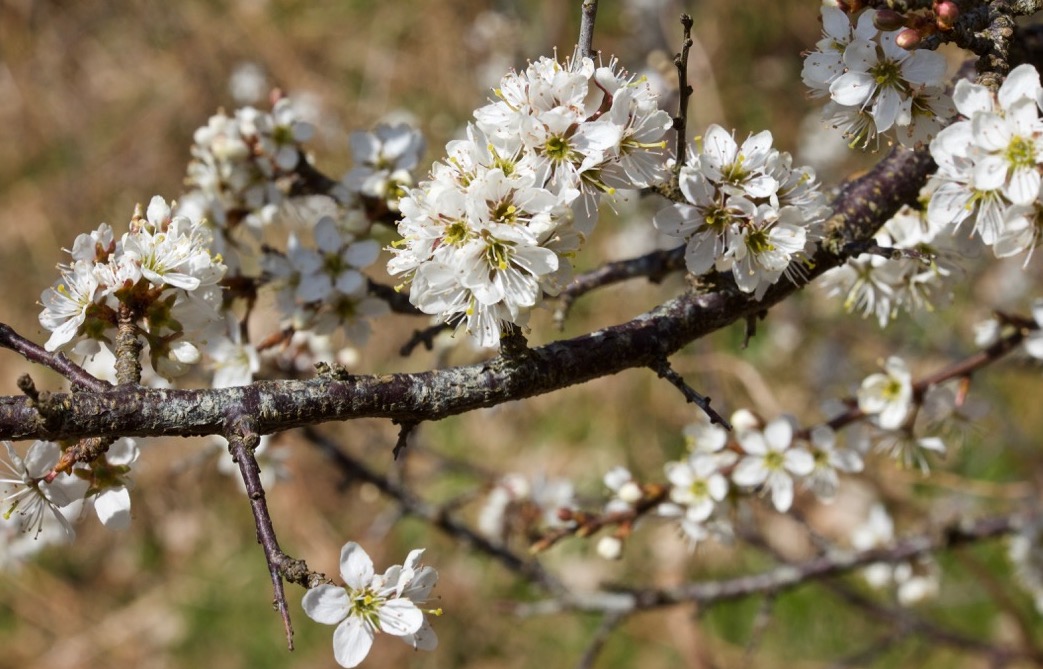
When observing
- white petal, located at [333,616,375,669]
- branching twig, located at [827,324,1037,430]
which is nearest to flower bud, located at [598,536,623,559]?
branching twig, located at [827,324,1037,430]

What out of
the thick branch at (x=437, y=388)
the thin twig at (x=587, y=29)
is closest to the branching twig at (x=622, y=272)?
the thick branch at (x=437, y=388)

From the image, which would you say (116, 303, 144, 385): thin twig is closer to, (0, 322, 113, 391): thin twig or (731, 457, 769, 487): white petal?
(0, 322, 113, 391): thin twig

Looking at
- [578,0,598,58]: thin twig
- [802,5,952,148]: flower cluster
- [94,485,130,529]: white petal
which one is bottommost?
[94,485,130,529]: white petal

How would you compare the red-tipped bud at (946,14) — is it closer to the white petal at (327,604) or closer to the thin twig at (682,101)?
the thin twig at (682,101)

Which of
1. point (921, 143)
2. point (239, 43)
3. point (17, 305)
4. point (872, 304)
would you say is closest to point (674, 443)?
point (872, 304)

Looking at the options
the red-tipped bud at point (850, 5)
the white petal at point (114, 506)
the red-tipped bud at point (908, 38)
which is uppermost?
the red-tipped bud at point (850, 5)

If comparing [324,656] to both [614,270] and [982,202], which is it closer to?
[614,270]
